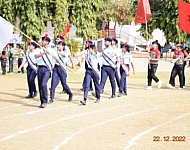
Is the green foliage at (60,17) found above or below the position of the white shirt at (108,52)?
above

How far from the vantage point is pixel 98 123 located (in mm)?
10008

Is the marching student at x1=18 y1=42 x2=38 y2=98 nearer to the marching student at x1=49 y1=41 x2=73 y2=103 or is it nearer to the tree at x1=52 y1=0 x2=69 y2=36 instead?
the marching student at x1=49 y1=41 x2=73 y2=103

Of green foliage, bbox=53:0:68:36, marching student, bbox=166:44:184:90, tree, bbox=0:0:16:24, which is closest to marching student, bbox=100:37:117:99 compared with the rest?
marching student, bbox=166:44:184:90

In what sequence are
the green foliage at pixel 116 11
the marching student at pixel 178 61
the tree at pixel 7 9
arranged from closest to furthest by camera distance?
the marching student at pixel 178 61 → the tree at pixel 7 9 → the green foliage at pixel 116 11

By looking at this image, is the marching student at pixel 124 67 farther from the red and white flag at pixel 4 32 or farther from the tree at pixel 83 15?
the tree at pixel 83 15

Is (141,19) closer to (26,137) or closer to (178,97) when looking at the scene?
(178,97)

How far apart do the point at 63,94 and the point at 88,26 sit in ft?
64.6

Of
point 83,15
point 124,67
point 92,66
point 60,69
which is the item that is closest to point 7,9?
point 83,15

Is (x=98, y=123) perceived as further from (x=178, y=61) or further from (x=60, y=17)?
(x=60, y=17)

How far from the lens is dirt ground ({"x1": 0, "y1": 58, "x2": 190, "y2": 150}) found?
26.6 feet

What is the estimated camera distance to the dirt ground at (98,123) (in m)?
8.11

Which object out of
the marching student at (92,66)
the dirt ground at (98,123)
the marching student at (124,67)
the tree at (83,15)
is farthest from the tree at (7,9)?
the marching student at (92,66)

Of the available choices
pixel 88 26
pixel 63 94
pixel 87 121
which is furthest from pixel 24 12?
pixel 87 121

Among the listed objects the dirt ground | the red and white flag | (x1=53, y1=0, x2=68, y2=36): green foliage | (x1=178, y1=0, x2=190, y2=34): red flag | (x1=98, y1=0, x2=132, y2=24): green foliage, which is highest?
(x1=98, y1=0, x2=132, y2=24): green foliage
